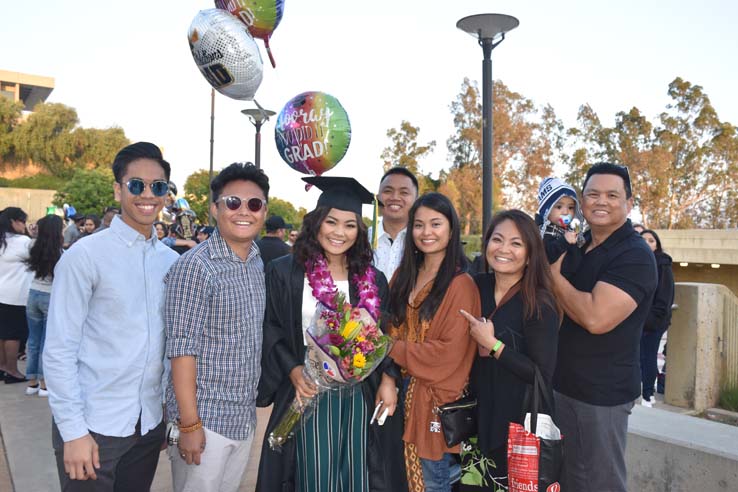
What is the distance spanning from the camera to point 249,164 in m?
2.53

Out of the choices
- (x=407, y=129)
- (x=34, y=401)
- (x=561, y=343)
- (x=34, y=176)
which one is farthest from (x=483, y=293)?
(x=34, y=176)

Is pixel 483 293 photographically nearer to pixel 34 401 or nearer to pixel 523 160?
pixel 34 401

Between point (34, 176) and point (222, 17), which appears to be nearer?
point (222, 17)

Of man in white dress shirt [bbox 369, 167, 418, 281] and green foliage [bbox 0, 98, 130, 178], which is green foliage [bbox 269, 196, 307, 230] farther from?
man in white dress shirt [bbox 369, 167, 418, 281]

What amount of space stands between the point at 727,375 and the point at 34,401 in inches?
274

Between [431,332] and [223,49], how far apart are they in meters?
2.78

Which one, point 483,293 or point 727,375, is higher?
point 483,293

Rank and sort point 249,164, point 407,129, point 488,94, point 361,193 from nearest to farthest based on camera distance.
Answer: point 249,164 < point 361,193 < point 488,94 < point 407,129

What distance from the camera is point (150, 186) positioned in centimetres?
236

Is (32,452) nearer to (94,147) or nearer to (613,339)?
(613,339)

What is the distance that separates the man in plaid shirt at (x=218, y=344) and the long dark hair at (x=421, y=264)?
698mm

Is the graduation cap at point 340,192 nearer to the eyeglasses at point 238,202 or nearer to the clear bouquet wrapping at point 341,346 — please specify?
the eyeglasses at point 238,202

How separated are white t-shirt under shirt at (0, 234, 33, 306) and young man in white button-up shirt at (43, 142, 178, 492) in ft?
15.0

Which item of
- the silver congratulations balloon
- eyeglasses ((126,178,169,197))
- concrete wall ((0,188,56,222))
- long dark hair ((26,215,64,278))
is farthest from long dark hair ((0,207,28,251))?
concrete wall ((0,188,56,222))
